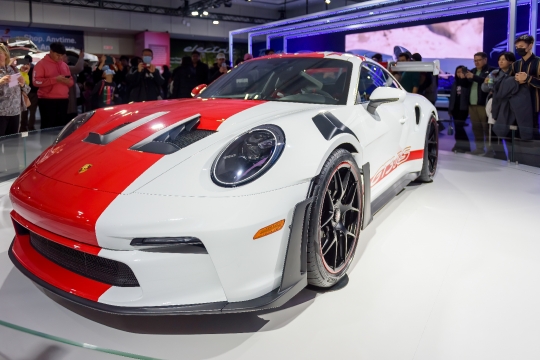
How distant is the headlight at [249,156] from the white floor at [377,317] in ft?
2.08

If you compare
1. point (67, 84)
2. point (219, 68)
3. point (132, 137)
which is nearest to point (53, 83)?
point (67, 84)

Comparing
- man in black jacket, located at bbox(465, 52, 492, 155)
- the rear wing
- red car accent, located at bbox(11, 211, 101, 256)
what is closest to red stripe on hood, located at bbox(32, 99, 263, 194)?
red car accent, located at bbox(11, 211, 101, 256)

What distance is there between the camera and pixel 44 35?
1656 cm

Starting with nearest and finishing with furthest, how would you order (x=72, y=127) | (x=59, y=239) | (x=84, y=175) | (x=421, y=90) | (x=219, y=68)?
(x=59, y=239)
(x=84, y=175)
(x=72, y=127)
(x=421, y=90)
(x=219, y=68)

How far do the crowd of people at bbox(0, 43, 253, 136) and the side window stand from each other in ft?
7.57

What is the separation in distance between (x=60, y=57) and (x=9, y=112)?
4.19 feet

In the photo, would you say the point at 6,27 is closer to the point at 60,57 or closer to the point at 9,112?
the point at 60,57

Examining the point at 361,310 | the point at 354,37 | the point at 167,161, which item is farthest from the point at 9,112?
the point at 354,37

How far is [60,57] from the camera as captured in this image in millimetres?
5590

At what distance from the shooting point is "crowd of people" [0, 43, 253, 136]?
461 centimetres

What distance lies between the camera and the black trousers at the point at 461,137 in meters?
6.09

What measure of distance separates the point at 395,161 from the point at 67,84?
424 cm

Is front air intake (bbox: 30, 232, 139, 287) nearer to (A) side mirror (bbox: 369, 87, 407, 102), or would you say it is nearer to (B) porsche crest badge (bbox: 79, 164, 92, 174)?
(B) porsche crest badge (bbox: 79, 164, 92, 174)

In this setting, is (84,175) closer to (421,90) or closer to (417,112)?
(417,112)
